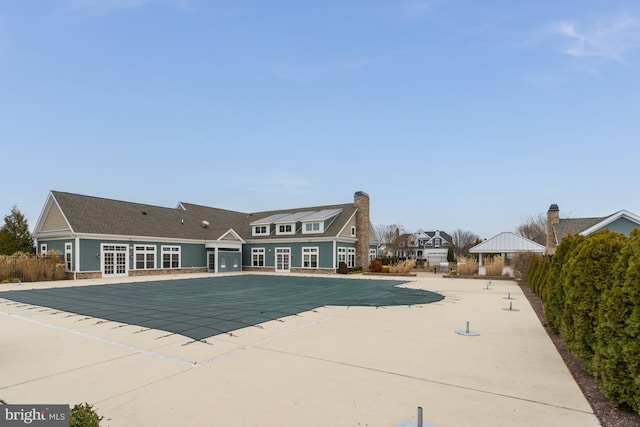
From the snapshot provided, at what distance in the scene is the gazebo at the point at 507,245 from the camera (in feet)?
78.1

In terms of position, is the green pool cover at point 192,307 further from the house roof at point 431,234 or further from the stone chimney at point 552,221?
the house roof at point 431,234

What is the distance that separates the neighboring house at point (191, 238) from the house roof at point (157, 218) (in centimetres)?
6

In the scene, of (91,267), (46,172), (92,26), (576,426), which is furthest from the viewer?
(46,172)

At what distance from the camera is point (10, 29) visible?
11727 mm

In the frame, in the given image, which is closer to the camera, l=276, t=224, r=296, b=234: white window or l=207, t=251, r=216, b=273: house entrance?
l=207, t=251, r=216, b=273: house entrance

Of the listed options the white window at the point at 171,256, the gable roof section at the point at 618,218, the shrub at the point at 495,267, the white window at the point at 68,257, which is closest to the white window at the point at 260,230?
the white window at the point at 171,256

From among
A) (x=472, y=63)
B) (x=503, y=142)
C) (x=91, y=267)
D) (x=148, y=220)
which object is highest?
(x=472, y=63)

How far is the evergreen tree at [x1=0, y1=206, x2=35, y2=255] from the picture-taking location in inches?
1049

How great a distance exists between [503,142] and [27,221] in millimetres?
36817

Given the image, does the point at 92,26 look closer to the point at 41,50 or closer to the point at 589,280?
the point at 41,50

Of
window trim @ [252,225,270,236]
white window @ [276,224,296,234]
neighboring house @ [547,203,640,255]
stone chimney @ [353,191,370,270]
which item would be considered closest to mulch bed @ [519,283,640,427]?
neighboring house @ [547,203,640,255]

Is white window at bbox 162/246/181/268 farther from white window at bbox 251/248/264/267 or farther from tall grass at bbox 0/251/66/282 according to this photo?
white window at bbox 251/248/264/267

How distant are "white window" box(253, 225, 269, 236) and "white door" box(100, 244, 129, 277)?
11716mm

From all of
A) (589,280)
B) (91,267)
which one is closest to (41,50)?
(91,267)
